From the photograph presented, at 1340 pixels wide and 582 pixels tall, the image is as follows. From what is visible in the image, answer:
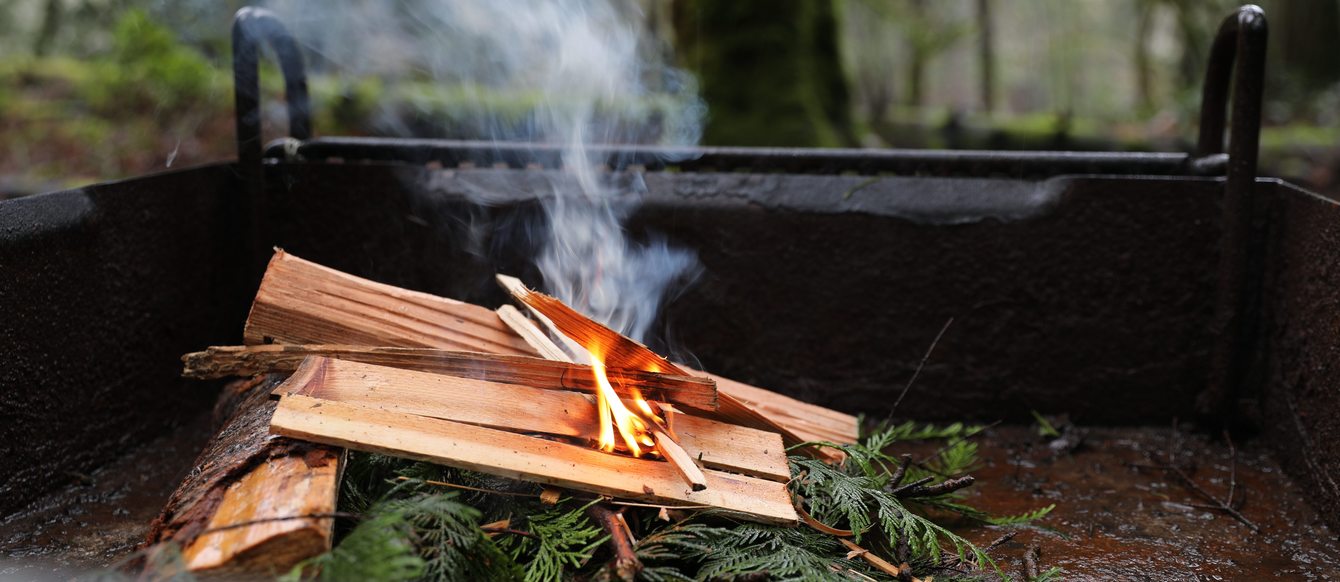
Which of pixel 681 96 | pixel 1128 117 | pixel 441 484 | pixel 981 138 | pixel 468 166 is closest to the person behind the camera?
pixel 441 484

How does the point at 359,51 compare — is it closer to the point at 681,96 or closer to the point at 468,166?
the point at 681,96

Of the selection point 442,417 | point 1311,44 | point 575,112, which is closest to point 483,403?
point 442,417

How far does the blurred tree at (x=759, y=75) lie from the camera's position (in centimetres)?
665

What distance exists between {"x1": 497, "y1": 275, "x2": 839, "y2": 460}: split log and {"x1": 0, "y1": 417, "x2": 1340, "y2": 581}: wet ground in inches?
28.1

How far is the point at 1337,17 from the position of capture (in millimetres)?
12680

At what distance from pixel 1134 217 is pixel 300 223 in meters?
3.16

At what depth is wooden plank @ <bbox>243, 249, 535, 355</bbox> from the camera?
8.04ft

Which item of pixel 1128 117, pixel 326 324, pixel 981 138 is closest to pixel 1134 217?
pixel 326 324

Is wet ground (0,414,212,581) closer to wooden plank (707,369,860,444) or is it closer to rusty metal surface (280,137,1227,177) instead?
rusty metal surface (280,137,1227,177)

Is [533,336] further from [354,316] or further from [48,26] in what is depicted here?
[48,26]

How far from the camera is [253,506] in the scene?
1.70m

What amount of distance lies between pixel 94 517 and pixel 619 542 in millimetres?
1663

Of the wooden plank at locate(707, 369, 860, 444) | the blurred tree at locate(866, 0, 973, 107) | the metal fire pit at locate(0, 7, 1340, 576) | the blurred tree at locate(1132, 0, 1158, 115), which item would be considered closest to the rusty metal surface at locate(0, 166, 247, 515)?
the metal fire pit at locate(0, 7, 1340, 576)

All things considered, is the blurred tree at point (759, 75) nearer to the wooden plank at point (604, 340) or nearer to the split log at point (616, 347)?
the split log at point (616, 347)
